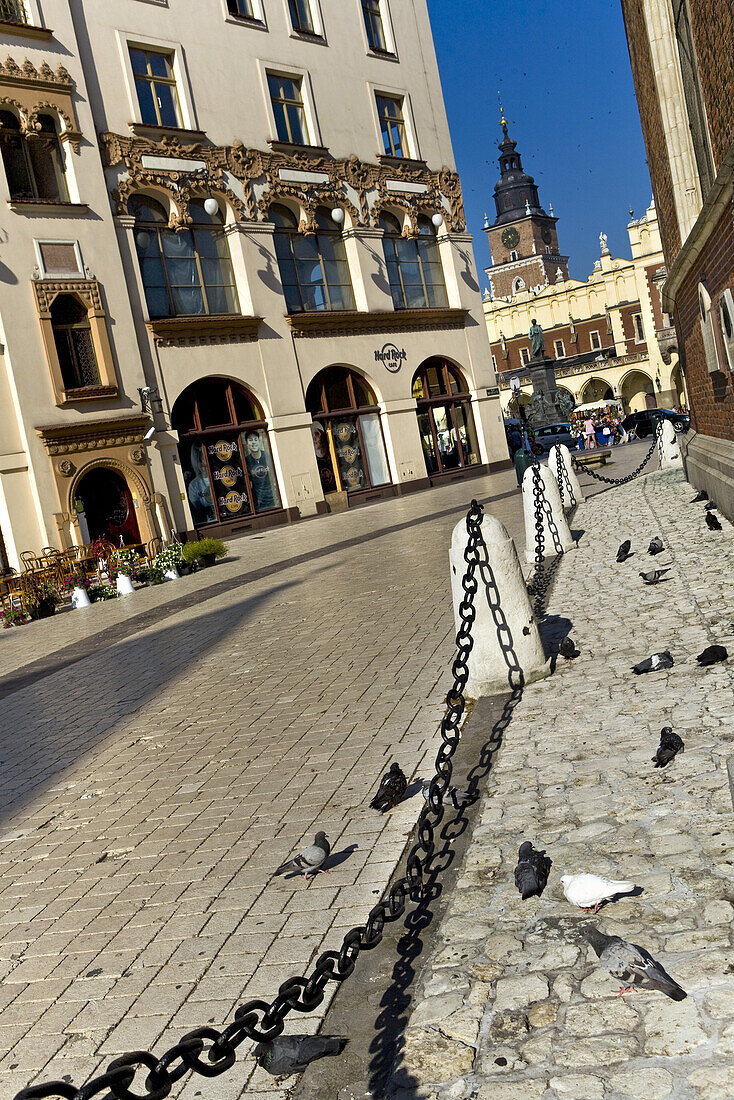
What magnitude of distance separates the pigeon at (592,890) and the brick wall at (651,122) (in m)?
11.9

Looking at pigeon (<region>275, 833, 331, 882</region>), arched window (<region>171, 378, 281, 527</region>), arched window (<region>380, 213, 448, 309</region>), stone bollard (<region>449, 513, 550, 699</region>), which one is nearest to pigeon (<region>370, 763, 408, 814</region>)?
pigeon (<region>275, 833, 331, 882</region>)

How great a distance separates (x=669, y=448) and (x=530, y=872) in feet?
57.6

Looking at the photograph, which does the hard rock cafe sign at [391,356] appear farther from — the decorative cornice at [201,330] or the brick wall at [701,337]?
the brick wall at [701,337]

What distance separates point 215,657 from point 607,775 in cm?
558

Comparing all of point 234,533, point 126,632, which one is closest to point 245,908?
point 126,632

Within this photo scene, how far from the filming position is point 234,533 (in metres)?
25.2

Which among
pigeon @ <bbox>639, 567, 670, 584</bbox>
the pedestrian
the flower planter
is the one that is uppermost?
the pedestrian

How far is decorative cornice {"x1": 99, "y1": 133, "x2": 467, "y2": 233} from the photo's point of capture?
2375 cm

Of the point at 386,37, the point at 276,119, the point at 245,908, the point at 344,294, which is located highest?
the point at 386,37

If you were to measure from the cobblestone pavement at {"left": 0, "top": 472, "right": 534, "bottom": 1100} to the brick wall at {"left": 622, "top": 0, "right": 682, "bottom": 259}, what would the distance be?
7775 millimetres

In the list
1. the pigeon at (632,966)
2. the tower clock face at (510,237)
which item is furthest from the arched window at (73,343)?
the tower clock face at (510,237)

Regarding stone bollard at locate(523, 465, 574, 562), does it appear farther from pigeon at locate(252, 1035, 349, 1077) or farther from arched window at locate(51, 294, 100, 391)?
arched window at locate(51, 294, 100, 391)

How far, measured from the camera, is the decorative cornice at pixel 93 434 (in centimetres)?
2095

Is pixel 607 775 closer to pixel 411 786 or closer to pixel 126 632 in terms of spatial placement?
pixel 411 786
